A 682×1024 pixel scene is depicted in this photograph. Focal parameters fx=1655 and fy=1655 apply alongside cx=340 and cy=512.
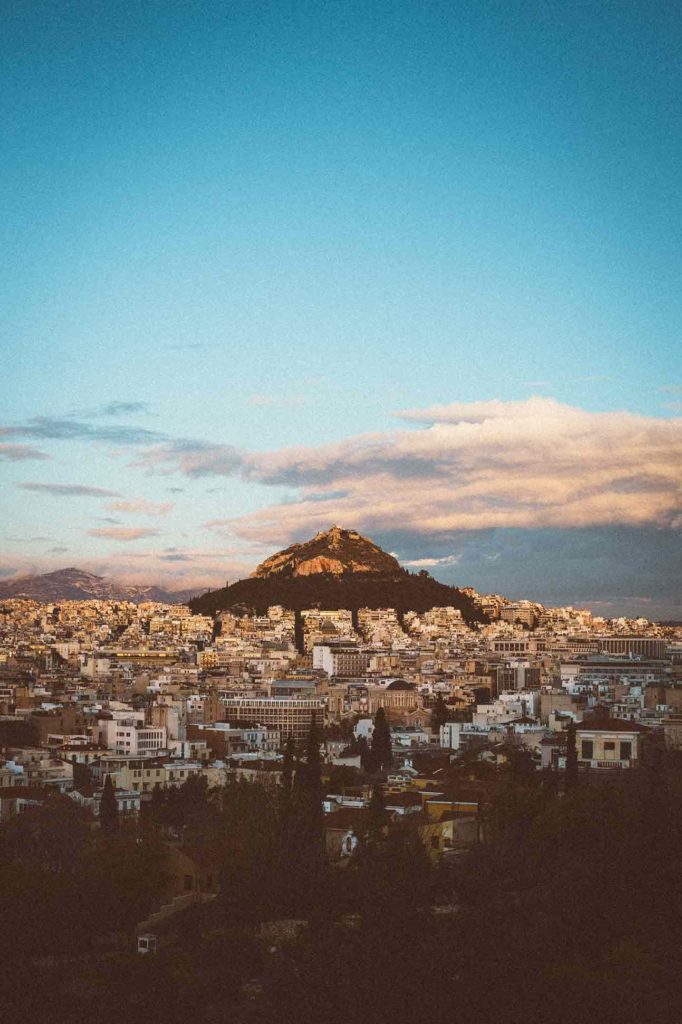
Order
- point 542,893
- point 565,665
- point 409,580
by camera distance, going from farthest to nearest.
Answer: point 409,580 < point 565,665 < point 542,893

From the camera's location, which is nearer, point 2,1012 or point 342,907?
point 2,1012

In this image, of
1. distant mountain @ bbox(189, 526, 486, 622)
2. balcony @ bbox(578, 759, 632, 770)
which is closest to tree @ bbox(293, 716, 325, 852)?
balcony @ bbox(578, 759, 632, 770)

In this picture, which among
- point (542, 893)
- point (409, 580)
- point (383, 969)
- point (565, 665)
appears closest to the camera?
point (383, 969)

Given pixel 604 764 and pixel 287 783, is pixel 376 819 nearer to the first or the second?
pixel 287 783

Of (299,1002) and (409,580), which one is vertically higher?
(409,580)

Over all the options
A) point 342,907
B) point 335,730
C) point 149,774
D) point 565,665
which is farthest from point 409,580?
point 342,907

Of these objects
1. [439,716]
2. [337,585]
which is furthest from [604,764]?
[337,585]

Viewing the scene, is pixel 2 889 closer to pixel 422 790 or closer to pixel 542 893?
pixel 542 893

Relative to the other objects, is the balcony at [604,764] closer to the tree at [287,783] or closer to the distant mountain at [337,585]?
the tree at [287,783]
